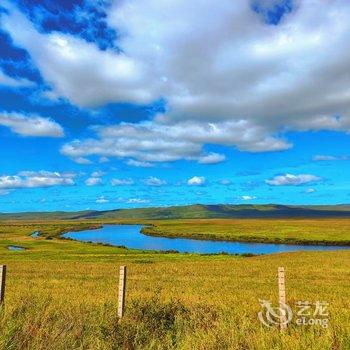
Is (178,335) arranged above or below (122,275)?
below

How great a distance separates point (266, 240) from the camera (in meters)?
111

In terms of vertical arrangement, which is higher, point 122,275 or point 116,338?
point 122,275

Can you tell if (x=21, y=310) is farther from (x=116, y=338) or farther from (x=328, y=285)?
(x=328, y=285)

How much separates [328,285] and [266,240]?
83.5 metres

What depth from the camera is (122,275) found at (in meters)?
14.2

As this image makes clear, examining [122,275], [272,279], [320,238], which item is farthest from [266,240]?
[122,275]

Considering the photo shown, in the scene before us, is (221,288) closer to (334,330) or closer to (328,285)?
(328,285)

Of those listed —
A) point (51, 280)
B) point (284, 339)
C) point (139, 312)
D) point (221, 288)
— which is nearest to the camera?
point (284, 339)

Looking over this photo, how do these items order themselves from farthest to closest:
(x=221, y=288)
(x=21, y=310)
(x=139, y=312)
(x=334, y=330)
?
(x=221, y=288) → (x=139, y=312) → (x=21, y=310) → (x=334, y=330)

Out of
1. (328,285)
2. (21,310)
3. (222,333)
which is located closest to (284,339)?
(222,333)

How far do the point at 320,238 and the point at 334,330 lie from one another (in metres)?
104

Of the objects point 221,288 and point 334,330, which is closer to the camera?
point 334,330

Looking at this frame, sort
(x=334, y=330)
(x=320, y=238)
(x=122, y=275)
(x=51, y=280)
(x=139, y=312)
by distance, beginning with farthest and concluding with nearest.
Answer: (x=320, y=238), (x=51, y=280), (x=122, y=275), (x=139, y=312), (x=334, y=330)

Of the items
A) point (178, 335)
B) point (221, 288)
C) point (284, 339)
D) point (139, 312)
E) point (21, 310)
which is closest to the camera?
point (284, 339)
